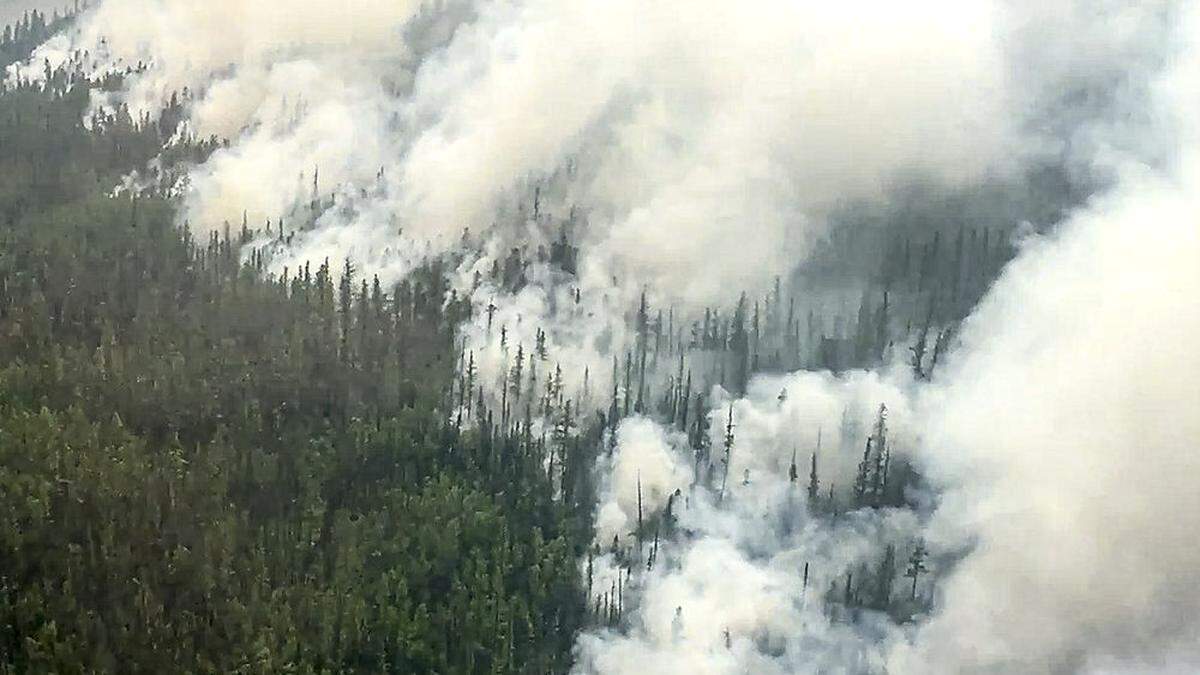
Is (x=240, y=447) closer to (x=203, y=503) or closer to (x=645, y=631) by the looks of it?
(x=203, y=503)

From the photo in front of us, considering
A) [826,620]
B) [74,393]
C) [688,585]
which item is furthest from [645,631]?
[74,393]

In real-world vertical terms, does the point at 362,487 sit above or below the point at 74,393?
below

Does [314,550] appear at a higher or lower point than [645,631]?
higher

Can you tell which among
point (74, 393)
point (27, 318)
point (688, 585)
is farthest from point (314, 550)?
point (27, 318)

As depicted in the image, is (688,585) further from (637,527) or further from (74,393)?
(74,393)

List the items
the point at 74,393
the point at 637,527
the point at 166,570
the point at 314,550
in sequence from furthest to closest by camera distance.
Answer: the point at 637,527 < the point at 74,393 < the point at 314,550 < the point at 166,570

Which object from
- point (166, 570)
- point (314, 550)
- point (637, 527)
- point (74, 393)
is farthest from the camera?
point (637, 527)

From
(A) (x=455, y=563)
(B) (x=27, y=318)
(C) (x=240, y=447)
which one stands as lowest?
(A) (x=455, y=563)

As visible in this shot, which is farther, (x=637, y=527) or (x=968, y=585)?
(x=637, y=527)

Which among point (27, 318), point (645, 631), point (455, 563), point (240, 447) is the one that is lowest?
point (645, 631)
